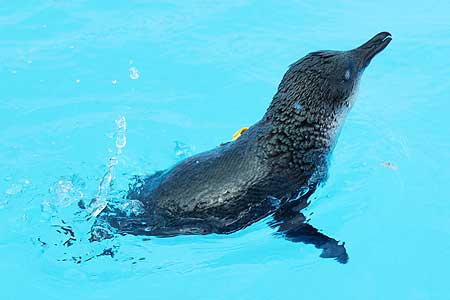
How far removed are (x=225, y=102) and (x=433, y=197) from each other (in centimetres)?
243

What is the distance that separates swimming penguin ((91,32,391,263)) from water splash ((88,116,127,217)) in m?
0.10

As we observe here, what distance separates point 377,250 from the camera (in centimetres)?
583

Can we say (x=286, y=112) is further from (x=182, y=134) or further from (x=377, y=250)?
(x=182, y=134)

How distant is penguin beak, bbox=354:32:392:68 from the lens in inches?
239

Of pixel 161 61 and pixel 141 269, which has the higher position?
pixel 161 61

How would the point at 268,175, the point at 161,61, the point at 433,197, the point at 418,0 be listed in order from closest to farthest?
the point at 268,175 < the point at 433,197 < the point at 161,61 < the point at 418,0

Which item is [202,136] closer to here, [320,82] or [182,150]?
[182,150]

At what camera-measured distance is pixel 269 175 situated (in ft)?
18.1

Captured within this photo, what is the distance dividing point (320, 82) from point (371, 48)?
0.65 meters

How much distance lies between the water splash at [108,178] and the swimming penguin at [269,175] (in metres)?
0.10

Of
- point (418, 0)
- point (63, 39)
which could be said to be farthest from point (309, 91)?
point (418, 0)

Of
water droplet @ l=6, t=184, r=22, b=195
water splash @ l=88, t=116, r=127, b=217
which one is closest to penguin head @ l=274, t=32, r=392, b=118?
water splash @ l=88, t=116, r=127, b=217

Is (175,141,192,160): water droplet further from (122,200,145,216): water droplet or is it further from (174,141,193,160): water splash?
(122,200,145,216): water droplet

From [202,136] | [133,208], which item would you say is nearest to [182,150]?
[202,136]
